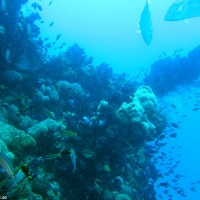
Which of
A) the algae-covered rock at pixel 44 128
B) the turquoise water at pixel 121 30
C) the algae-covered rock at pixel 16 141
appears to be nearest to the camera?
the algae-covered rock at pixel 16 141

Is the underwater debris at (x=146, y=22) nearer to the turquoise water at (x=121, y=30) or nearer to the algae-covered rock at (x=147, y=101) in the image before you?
the algae-covered rock at (x=147, y=101)

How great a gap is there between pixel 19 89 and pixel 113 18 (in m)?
71.5

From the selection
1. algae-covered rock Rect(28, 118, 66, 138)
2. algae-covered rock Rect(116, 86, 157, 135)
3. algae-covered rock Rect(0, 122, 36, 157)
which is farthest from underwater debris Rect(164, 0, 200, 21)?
algae-covered rock Rect(0, 122, 36, 157)

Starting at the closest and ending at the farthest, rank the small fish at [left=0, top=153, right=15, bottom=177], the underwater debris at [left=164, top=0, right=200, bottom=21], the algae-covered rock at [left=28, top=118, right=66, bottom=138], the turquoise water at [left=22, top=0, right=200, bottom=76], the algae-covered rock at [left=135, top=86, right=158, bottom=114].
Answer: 1. the small fish at [left=0, top=153, right=15, bottom=177]
2. the algae-covered rock at [left=28, top=118, right=66, bottom=138]
3. the algae-covered rock at [left=135, top=86, right=158, bottom=114]
4. the underwater debris at [left=164, top=0, right=200, bottom=21]
5. the turquoise water at [left=22, top=0, right=200, bottom=76]

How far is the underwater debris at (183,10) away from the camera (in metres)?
15.6

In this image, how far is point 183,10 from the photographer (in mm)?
15719

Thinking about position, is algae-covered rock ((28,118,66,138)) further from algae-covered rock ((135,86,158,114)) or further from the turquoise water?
the turquoise water

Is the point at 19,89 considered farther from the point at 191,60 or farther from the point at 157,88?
the point at 191,60

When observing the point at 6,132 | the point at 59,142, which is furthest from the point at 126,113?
the point at 6,132

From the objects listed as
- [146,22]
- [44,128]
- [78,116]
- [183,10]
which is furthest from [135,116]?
[183,10]

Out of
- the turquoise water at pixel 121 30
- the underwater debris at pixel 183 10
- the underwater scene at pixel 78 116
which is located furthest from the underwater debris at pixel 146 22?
the turquoise water at pixel 121 30

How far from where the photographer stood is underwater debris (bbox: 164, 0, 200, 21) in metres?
15.6

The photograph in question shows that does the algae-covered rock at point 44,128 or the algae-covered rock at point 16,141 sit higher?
the algae-covered rock at point 44,128

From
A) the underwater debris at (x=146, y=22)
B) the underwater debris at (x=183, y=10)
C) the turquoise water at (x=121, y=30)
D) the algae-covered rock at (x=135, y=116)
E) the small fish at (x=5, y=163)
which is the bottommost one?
the small fish at (x=5, y=163)
